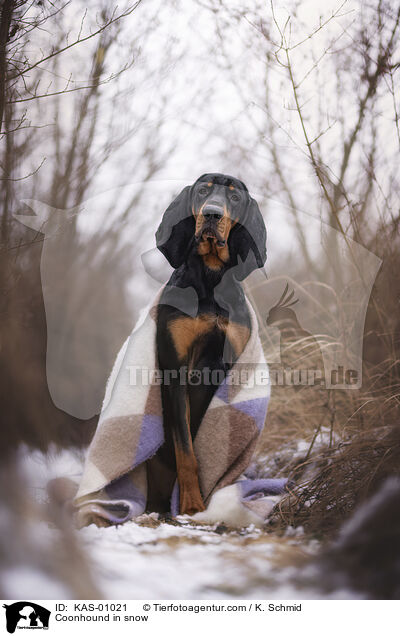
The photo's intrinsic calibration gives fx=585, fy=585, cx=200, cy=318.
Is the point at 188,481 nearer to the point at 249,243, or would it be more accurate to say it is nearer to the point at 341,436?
the point at 341,436

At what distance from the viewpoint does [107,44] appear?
6.35 ft

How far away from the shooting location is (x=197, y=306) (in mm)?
1817


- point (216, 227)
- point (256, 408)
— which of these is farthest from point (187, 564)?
point (216, 227)

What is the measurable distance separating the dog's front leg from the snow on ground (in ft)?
0.27

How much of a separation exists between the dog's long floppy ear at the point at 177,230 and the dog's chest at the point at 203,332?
191 millimetres

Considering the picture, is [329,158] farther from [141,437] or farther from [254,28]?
[141,437]

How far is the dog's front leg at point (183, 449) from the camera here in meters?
1.78

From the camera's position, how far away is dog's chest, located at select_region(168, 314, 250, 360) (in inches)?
71.2

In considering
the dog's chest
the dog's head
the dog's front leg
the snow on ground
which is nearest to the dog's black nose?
the dog's head

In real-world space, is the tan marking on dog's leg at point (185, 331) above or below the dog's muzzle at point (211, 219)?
below

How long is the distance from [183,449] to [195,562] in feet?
1.10
